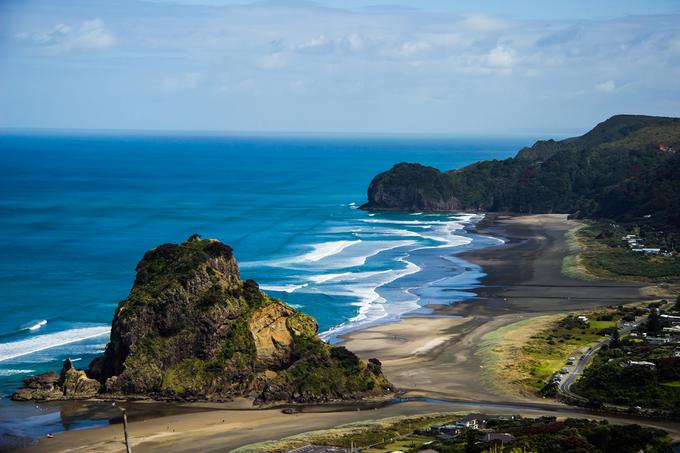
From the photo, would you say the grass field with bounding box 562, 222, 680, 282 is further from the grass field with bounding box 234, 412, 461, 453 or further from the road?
the grass field with bounding box 234, 412, 461, 453

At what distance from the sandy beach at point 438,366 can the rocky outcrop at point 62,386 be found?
7423 millimetres

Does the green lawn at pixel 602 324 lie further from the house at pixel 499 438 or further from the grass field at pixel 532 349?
the house at pixel 499 438

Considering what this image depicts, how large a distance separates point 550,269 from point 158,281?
2790 inches

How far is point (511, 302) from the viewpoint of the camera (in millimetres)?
109875

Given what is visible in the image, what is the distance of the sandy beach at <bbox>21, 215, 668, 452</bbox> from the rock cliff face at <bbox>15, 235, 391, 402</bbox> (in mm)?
3059

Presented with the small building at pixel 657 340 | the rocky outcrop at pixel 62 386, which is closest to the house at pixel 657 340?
the small building at pixel 657 340

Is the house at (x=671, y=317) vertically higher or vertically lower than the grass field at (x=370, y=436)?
higher

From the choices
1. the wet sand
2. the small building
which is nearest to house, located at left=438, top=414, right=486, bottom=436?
the wet sand

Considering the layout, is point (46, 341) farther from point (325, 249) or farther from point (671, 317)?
point (325, 249)

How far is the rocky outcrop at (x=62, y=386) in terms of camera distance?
71.0 metres

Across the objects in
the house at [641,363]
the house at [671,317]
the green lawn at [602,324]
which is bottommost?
the house at [641,363]

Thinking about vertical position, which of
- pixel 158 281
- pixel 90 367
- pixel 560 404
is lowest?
pixel 560 404

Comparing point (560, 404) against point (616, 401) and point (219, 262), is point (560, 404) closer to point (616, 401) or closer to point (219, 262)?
point (616, 401)

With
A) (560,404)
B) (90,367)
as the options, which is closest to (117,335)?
(90,367)
